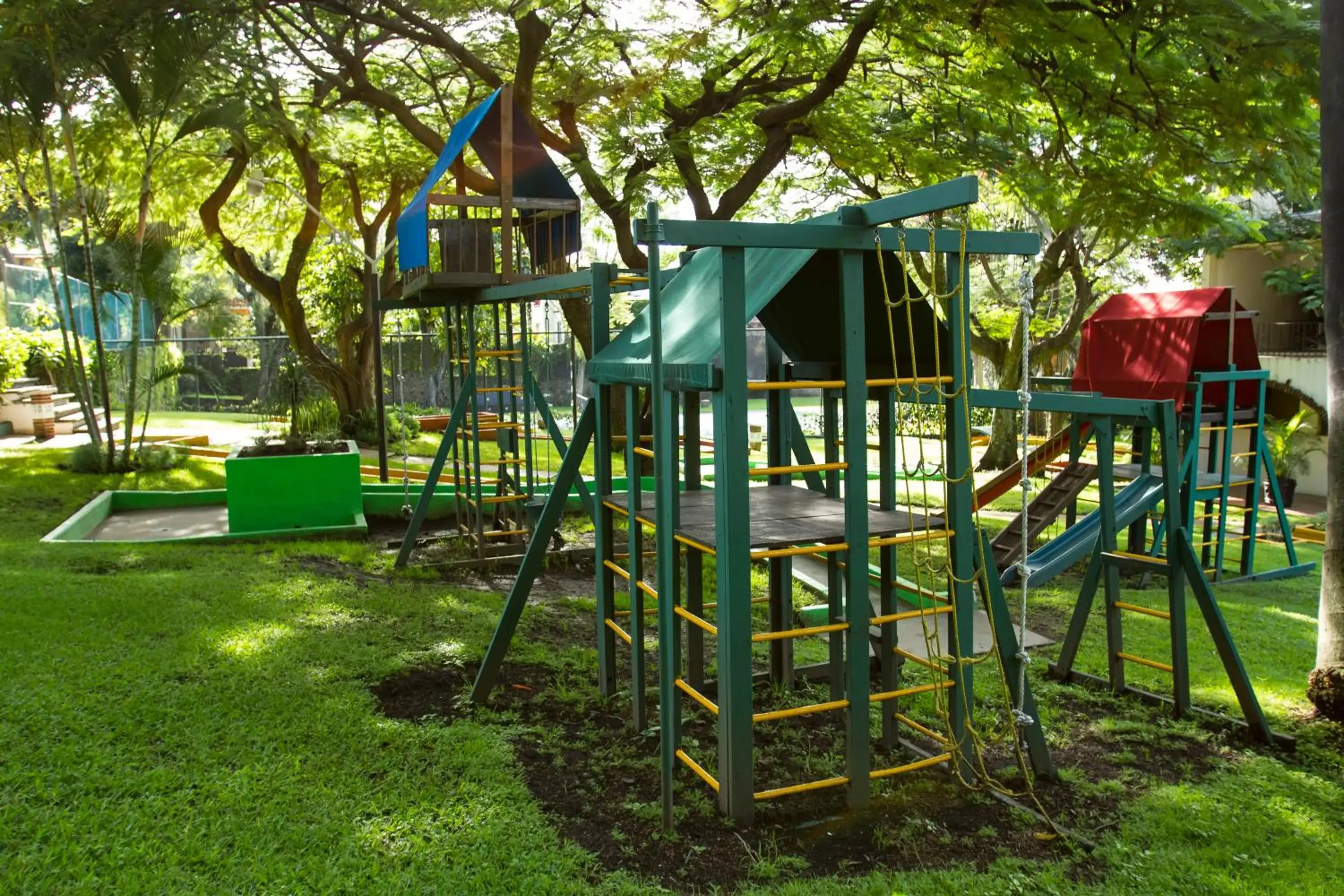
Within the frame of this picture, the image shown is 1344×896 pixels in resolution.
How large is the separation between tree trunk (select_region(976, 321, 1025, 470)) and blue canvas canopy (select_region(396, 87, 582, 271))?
11.7 m

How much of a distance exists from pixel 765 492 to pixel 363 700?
2.49 m

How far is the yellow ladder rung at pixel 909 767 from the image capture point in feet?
14.2

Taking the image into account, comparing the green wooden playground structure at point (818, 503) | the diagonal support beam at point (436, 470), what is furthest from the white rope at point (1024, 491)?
the diagonal support beam at point (436, 470)

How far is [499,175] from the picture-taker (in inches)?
319

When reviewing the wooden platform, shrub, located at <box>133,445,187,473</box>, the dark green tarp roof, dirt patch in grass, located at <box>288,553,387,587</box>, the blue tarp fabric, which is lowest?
dirt patch in grass, located at <box>288,553,387,587</box>

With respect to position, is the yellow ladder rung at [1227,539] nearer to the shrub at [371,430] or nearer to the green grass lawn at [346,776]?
the green grass lawn at [346,776]

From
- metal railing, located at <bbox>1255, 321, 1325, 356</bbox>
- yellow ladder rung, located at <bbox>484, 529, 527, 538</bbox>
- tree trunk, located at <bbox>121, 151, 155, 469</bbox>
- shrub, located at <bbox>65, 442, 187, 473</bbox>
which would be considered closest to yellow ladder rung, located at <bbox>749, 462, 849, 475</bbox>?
yellow ladder rung, located at <bbox>484, 529, 527, 538</bbox>

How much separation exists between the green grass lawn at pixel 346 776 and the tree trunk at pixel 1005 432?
1096 cm

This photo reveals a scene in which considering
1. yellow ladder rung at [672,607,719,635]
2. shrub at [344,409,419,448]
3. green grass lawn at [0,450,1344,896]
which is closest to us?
green grass lawn at [0,450,1344,896]

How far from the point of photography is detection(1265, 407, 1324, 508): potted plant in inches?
674

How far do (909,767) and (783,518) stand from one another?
1.26 m

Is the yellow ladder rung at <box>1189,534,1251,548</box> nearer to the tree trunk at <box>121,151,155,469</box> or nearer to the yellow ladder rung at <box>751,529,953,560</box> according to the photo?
the yellow ladder rung at <box>751,529,953,560</box>

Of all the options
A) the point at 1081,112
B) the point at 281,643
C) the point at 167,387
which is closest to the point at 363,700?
the point at 281,643

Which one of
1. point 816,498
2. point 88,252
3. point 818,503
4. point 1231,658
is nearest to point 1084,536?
point 1231,658
